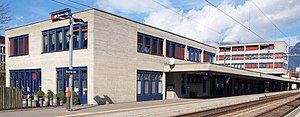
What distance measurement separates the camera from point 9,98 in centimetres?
1964

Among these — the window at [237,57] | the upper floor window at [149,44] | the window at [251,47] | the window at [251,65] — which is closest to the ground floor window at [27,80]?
the upper floor window at [149,44]

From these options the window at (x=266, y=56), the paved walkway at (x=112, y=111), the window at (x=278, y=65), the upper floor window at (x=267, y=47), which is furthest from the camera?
the upper floor window at (x=267, y=47)

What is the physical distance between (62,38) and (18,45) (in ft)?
25.1

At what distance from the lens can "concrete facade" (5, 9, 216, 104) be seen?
23.5 meters

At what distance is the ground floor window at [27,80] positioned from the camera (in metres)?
28.0

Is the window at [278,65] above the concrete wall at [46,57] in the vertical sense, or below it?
below

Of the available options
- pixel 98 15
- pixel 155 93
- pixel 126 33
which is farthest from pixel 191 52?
pixel 98 15

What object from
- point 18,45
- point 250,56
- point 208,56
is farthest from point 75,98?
point 250,56

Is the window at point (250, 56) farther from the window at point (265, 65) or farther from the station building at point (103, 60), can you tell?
the station building at point (103, 60)

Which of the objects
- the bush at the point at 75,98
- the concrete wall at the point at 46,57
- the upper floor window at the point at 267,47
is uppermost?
the upper floor window at the point at 267,47

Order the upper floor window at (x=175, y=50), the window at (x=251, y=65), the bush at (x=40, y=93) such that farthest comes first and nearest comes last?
the window at (x=251, y=65) → the upper floor window at (x=175, y=50) → the bush at (x=40, y=93)

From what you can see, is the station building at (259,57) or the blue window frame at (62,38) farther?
the station building at (259,57)

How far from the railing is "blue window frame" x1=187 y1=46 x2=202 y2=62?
22.6m

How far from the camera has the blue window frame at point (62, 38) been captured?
80.3 ft
